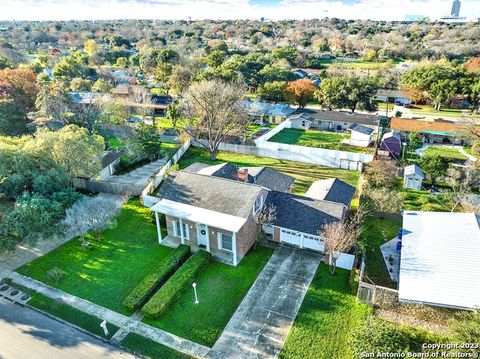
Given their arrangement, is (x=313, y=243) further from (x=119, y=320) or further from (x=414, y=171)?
(x=414, y=171)

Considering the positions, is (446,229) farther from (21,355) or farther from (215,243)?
(21,355)

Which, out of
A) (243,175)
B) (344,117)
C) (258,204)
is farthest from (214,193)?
(344,117)

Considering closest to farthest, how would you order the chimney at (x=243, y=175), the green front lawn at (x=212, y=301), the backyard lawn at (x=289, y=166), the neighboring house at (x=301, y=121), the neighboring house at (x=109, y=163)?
the green front lawn at (x=212, y=301) → the chimney at (x=243, y=175) → the backyard lawn at (x=289, y=166) → the neighboring house at (x=109, y=163) → the neighboring house at (x=301, y=121)

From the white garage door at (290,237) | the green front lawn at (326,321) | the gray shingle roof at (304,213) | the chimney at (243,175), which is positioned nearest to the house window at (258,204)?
the gray shingle roof at (304,213)

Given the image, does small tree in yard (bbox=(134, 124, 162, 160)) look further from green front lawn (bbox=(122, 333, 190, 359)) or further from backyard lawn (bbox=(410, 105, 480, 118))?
backyard lawn (bbox=(410, 105, 480, 118))

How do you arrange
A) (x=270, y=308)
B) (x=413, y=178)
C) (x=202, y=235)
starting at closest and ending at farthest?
(x=270, y=308)
(x=202, y=235)
(x=413, y=178)

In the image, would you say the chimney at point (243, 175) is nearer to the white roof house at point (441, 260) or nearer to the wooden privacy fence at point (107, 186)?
the wooden privacy fence at point (107, 186)

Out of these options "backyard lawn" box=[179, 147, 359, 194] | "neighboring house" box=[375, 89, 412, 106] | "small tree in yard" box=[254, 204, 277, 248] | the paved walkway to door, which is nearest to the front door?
"small tree in yard" box=[254, 204, 277, 248]
